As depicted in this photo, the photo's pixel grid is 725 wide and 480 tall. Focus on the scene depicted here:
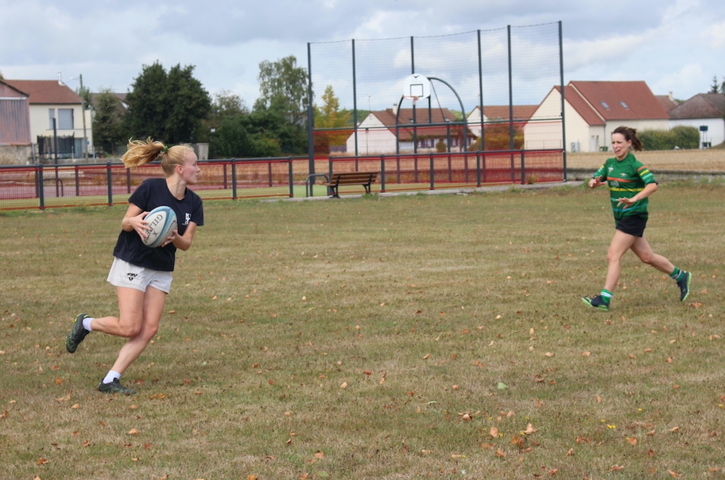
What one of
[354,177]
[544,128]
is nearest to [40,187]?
[354,177]

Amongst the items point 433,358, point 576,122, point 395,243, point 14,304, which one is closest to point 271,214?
point 395,243

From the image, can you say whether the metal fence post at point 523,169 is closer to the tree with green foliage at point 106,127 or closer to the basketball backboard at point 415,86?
→ the basketball backboard at point 415,86

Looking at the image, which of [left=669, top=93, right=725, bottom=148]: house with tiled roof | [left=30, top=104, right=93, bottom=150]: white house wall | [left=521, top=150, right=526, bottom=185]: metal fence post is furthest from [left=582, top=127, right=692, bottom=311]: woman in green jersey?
[left=669, top=93, right=725, bottom=148]: house with tiled roof

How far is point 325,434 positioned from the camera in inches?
219

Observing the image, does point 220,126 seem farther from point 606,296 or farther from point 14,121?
point 606,296

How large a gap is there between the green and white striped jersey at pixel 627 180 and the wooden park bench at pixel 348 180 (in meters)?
19.8

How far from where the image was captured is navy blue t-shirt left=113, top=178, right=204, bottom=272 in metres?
6.50

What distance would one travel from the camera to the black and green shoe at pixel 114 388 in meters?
6.57

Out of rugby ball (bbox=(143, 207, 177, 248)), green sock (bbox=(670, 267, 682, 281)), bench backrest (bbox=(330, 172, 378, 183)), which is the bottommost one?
green sock (bbox=(670, 267, 682, 281))

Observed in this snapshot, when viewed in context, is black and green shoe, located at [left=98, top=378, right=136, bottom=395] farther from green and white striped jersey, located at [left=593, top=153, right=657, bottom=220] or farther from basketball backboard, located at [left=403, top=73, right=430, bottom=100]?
basketball backboard, located at [left=403, top=73, right=430, bottom=100]

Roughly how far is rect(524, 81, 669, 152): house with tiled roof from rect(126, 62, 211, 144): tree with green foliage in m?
37.3

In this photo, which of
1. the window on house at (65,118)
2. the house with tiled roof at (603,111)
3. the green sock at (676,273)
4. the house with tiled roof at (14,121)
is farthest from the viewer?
the house with tiled roof at (603,111)

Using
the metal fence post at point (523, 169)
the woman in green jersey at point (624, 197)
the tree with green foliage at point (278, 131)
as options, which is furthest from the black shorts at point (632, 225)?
the tree with green foliage at point (278, 131)

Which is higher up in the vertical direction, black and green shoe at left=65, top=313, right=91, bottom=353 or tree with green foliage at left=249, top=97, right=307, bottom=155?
tree with green foliage at left=249, top=97, right=307, bottom=155
